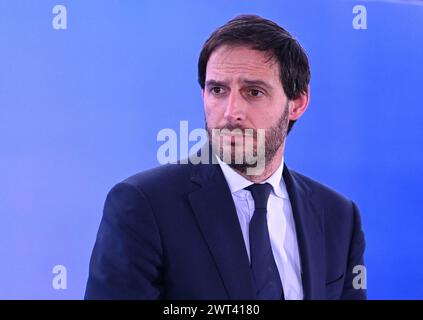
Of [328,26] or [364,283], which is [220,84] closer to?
[328,26]

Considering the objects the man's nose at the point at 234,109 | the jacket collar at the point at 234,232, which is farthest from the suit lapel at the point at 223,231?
the man's nose at the point at 234,109

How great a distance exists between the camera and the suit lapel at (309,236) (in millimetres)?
1359

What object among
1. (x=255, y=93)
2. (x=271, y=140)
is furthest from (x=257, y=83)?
(x=271, y=140)

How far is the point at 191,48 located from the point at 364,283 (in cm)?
80

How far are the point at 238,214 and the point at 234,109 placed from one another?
255mm

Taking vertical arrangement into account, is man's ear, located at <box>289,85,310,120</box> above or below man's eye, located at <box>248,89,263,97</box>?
below

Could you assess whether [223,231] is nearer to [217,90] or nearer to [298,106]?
[217,90]

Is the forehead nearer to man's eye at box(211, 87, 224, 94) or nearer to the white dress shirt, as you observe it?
man's eye at box(211, 87, 224, 94)

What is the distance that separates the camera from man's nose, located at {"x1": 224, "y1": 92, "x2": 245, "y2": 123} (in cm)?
135

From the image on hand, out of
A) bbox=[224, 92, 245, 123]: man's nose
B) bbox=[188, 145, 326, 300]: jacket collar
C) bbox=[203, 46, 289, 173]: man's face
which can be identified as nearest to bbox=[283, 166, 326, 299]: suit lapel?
bbox=[188, 145, 326, 300]: jacket collar

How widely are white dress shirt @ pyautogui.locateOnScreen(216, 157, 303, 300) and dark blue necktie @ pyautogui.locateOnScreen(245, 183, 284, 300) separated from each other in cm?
1

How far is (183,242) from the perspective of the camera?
4.17ft

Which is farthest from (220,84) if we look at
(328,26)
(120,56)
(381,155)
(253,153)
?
(381,155)

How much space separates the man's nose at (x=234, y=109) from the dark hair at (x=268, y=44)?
13 centimetres
